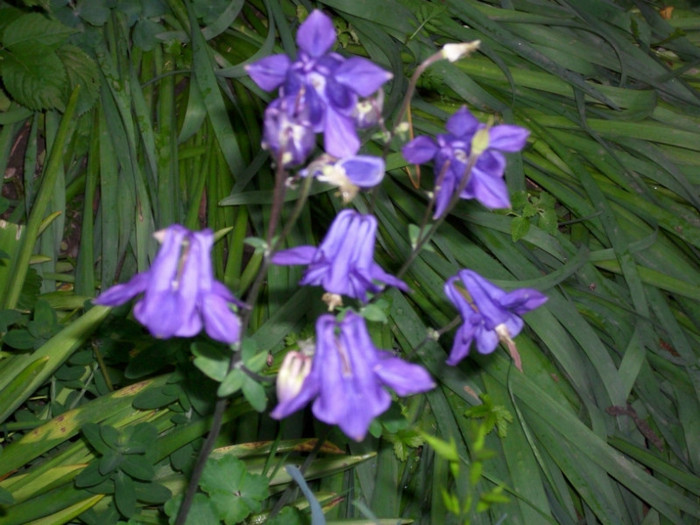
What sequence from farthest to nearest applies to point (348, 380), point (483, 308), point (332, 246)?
point (483, 308), point (332, 246), point (348, 380)

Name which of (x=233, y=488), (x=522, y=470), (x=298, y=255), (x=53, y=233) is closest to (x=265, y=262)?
(x=298, y=255)

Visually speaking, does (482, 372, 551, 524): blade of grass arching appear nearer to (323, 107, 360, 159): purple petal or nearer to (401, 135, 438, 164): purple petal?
(401, 135, 438, 164): purple petal

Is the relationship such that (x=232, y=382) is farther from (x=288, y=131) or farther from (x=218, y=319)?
(x=288, y=131)

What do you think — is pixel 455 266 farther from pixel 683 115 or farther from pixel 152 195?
pixel 683 115

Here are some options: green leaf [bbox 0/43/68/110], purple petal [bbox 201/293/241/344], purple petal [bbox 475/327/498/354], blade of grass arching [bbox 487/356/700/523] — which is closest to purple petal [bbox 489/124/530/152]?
purple petal [bbox 475/327/498/354]

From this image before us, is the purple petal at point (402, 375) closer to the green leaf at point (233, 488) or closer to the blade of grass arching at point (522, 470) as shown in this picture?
the green leaf at point (233, 488)

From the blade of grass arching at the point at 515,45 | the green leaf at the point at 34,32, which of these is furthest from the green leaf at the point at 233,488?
the blade of grass arching at the point at 515,45
